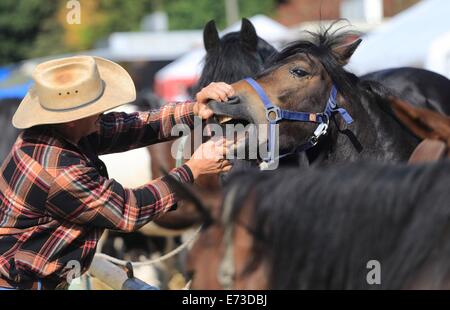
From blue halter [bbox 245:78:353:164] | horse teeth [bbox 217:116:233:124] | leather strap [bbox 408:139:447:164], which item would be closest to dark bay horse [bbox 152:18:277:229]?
blue halter [bbox 245:78:353:164]

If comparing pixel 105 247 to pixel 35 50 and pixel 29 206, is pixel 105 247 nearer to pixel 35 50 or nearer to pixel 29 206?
pixel 29 206

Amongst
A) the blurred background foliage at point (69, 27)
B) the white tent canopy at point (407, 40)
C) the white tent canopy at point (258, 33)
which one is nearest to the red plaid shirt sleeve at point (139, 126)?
the white tent canopy at point (407, 40)

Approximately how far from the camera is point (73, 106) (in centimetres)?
286

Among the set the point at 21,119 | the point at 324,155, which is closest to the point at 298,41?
the point at 324,155

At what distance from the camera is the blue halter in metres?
3.45

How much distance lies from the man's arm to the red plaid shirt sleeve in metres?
0.60

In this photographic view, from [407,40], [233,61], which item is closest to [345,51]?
[233,61]

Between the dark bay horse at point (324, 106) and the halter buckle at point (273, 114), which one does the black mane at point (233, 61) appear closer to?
the dark bay horse at point (324, 106)

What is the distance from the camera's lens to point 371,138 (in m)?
3.62

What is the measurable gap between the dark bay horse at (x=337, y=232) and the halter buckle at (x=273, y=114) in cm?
171

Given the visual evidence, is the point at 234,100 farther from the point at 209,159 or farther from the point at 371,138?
the point at 371,138

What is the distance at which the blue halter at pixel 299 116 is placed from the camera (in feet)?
11.3

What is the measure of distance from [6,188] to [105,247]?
4.51 metres

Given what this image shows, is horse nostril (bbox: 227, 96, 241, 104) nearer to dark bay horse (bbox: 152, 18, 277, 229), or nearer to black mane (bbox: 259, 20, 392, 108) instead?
black mane (bbox: 259, 20, 392, 108)
